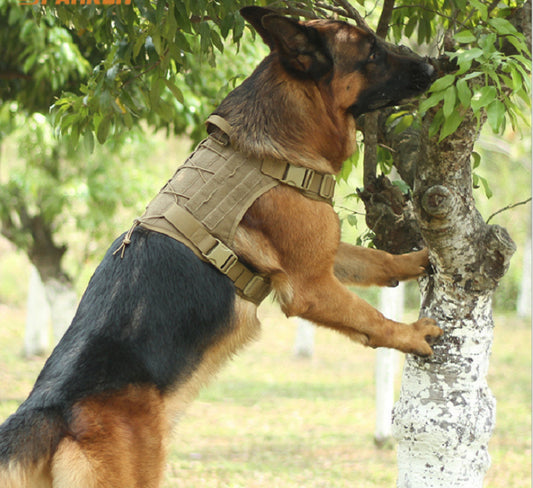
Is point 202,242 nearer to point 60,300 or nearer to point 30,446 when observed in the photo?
point 30,446

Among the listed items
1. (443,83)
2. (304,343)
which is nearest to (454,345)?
(443,83)

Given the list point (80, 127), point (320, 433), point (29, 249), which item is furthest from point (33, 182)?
point (80, 127)

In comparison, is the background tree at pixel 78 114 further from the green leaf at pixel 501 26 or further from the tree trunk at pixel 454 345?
the tree trunk at pixel 454 345

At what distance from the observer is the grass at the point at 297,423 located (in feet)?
25.7

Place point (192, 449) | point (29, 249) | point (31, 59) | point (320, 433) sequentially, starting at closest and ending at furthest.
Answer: point (31, 59) < point (192, 449) < point (320, 433) < point (29, 249)

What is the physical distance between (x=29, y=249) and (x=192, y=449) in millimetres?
5017

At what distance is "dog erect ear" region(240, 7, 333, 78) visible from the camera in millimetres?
2900

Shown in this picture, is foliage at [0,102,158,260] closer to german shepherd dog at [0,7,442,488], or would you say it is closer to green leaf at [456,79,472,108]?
german shepherd dog at [0,7,442,488]

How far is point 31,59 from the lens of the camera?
6684mm

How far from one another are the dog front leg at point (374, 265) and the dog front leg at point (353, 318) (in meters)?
0.31

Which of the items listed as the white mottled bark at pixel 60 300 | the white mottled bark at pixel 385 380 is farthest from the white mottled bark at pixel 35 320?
the white mottled bark at pixel 385 380

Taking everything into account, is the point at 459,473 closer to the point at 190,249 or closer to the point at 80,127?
the point at 190,249

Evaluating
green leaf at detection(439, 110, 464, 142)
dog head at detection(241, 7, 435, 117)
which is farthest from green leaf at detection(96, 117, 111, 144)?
green leaf at detection(439, 110, 464, 142)

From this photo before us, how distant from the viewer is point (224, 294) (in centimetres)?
291
